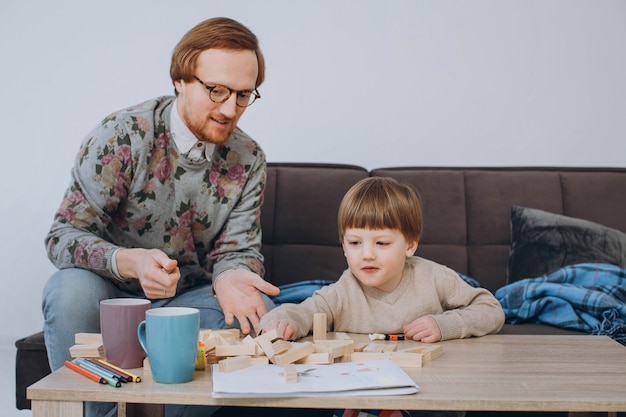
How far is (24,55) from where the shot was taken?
3227 mm

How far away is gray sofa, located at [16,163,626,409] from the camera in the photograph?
7.63 feet

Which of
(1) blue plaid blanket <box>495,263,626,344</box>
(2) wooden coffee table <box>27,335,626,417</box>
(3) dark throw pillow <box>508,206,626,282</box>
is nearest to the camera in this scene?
(2) wooden coffee table <box>27,335,626,417</box>

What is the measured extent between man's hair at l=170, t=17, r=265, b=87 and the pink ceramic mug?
2.65 ft

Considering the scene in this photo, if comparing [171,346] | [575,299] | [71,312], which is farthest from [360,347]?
[575,299]

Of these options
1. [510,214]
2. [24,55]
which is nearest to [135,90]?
[24,55]

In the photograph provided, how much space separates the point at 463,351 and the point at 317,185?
1179mm

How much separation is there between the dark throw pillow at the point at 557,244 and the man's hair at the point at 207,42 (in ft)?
3.59

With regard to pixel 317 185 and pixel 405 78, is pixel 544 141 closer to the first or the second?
pixel 405 78

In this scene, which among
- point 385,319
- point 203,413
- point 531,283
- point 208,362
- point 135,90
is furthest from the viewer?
point 135,90

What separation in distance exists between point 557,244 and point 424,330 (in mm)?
1018

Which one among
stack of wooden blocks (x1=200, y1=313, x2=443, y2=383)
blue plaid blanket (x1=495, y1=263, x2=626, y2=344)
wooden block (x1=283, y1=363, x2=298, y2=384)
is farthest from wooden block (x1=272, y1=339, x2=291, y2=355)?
blue plaid blanket (x1=495, y1=263, x2=626, y2=344)

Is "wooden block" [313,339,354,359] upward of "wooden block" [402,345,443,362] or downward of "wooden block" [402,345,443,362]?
upward

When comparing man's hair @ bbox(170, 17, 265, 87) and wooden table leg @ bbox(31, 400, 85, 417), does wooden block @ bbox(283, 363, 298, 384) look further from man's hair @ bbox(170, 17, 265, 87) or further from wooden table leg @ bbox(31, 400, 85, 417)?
man's hair @ bbox(170, 17, 265, 87)

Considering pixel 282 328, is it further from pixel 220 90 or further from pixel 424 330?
pixel 220 90
